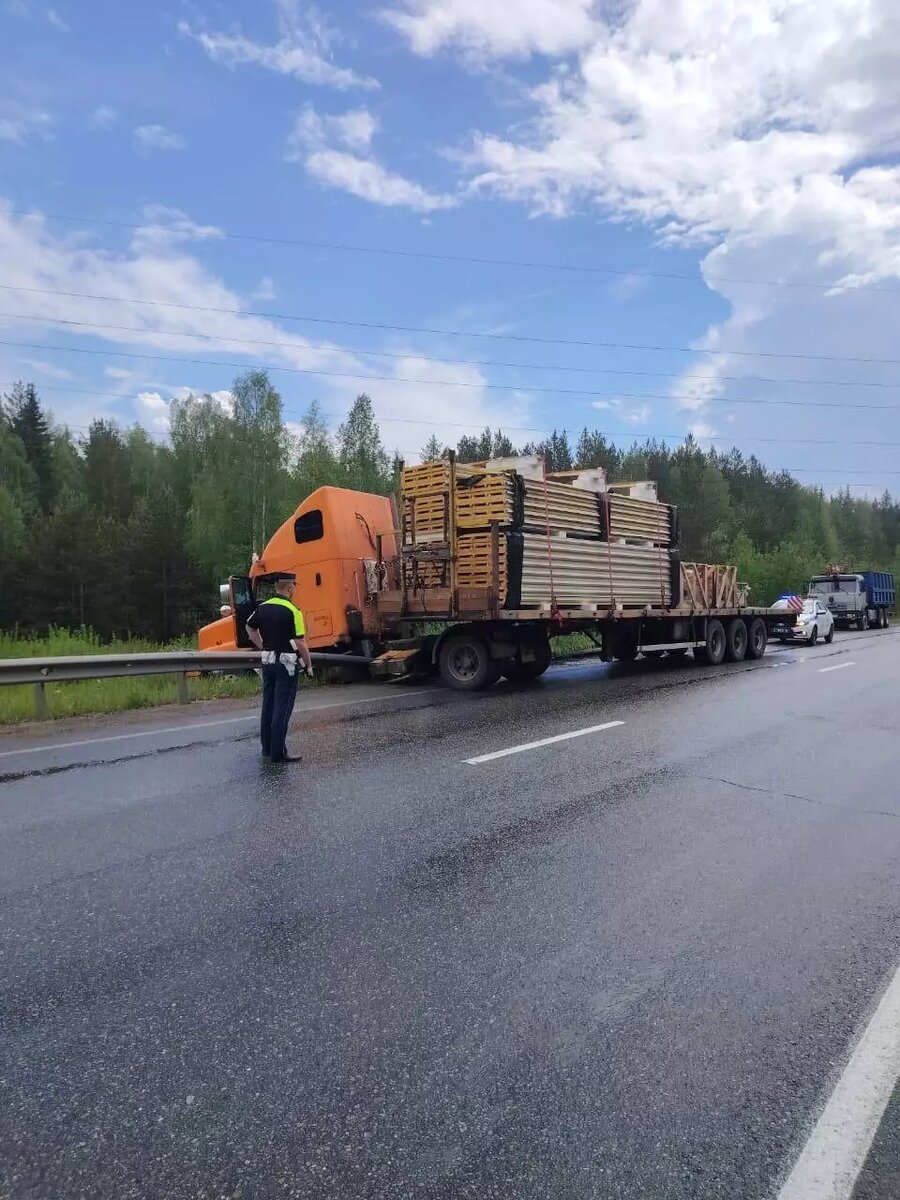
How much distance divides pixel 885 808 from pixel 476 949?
3.74m

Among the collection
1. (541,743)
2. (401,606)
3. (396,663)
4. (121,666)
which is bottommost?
(541,743)

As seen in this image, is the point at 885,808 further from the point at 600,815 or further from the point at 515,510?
the point at 515,510

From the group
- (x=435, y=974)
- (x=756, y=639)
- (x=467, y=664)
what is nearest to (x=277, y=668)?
(x=435, y=974)

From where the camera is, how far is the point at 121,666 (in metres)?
11.4

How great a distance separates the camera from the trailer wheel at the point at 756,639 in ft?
64.3

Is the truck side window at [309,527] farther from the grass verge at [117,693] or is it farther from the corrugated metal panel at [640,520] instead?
the corrugated metal panel at [640,520]

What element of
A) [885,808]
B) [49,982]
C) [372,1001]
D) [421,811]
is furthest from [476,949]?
[885,808]

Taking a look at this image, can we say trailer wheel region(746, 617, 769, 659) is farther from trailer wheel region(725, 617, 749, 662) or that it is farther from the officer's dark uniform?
the officer's dark uniform

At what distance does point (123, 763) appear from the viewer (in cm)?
740

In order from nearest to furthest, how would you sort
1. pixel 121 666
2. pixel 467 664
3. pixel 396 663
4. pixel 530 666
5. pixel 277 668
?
pixel 277 668, pixel 121 666, pixel 467 664, pixel 396 663, pixel 530 666

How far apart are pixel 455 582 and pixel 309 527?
3002mm

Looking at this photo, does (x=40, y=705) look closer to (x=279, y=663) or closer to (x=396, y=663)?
(x=279, y=663)

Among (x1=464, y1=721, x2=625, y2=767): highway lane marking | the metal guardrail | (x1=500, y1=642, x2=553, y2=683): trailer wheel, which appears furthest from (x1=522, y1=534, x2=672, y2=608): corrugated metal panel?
(x1=464, y1=721, x2=625, y2=767): highway lane marking

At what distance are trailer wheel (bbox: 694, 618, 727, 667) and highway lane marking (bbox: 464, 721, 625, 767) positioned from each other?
358 inches
